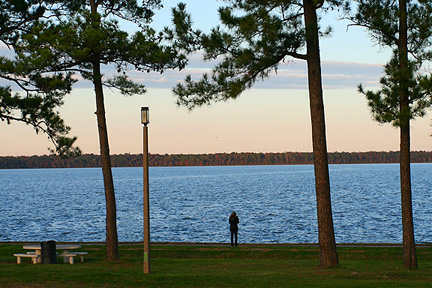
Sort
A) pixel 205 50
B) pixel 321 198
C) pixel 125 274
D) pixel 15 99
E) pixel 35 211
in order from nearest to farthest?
1. pixel 125 274
2. pixel 321 198
3. pixel 205 50
4. pixel 15 99
5. pixel 35 211

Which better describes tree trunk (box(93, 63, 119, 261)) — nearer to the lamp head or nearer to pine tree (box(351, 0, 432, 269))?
the lamp head

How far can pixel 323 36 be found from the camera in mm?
17797

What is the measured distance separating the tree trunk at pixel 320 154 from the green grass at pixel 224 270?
633 mm

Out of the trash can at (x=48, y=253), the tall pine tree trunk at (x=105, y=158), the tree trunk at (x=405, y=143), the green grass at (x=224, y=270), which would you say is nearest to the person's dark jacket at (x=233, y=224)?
the green grass at (x=224, y=270)

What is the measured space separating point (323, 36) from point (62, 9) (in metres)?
9.09

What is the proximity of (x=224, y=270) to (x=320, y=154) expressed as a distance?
4277 mm

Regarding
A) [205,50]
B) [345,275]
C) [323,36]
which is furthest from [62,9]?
[345,275]

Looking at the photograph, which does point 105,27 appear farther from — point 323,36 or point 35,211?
point 35,211

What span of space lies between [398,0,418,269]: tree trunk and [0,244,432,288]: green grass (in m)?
0.65

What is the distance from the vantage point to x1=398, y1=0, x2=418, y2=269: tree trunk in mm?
17500

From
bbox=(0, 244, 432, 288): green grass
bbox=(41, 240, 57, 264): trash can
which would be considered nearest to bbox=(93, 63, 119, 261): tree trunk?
bbox=(0, 244, 432, 288): green grass

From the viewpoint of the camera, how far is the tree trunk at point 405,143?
17500 mm

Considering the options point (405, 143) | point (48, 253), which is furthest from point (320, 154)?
point (48, 253)

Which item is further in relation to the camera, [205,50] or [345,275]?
[205,50]
